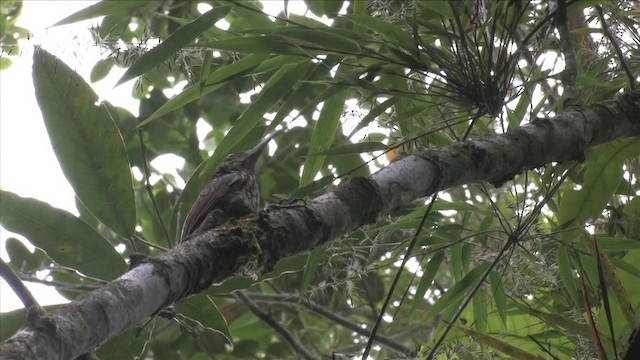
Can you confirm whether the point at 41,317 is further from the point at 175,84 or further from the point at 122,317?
the point at 175,84

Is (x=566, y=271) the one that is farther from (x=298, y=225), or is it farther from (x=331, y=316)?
(x=331, y=316)

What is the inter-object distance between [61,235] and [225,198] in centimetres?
32

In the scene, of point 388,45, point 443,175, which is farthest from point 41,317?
point 388,45

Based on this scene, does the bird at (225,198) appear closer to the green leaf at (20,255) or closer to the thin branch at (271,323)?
the thin branch at (271,323)

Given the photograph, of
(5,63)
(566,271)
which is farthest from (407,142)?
(5,63)

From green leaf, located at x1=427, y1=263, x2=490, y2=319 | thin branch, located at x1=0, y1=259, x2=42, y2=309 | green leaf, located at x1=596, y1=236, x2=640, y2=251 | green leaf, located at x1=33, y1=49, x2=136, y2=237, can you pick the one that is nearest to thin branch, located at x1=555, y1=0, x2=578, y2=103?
green leaf, located at x1=596, y1=236, x2=640, y2=251

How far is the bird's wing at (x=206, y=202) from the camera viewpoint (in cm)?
151

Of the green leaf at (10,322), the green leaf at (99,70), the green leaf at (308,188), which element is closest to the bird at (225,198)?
the green leaf at (308,188)

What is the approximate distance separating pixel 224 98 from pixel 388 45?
1.23 m

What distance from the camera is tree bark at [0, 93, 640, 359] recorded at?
0.73 m

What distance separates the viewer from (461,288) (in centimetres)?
155

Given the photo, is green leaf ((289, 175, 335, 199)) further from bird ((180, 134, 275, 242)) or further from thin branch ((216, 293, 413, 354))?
thin branch ((216, 293, 413, 354))

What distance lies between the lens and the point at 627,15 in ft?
5.18

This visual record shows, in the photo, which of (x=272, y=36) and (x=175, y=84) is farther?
(x=175, y=84)
